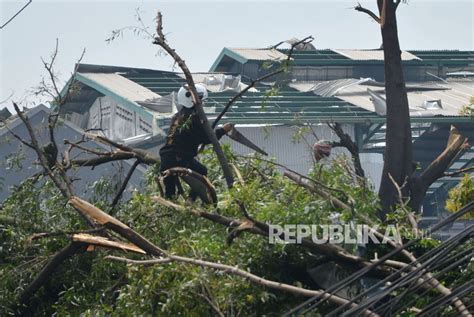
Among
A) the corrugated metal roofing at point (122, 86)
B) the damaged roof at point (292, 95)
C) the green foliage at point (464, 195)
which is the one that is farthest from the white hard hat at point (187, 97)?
the corrugated metal roofing at point (122, 86)

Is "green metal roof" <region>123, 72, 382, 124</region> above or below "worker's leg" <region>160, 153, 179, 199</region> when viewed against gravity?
below

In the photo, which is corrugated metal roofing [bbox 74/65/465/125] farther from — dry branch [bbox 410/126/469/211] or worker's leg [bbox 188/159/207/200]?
worker's leg [bbox 188/159/207/200]

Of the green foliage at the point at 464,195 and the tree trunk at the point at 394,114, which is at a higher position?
the tree trunk at the point at 394,114

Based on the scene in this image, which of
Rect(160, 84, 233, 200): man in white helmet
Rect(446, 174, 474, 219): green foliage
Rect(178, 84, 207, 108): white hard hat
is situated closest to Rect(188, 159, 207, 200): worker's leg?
Rect(160, 84, 233, 200): man in white helmet

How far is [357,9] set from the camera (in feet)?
36.0

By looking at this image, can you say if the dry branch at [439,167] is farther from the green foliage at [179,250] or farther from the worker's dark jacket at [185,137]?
the worker's dark jacket at [185,137]

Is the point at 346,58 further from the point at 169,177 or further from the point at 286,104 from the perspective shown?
the point at 169,177

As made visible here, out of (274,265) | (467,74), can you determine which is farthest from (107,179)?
(467,74)

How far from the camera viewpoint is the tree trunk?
36.5ft

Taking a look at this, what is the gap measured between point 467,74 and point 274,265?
115 ft

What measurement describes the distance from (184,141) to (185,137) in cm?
4

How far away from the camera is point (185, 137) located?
10.7 metres

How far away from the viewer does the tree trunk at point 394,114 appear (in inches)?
438

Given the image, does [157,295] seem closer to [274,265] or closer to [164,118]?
[274,265]
